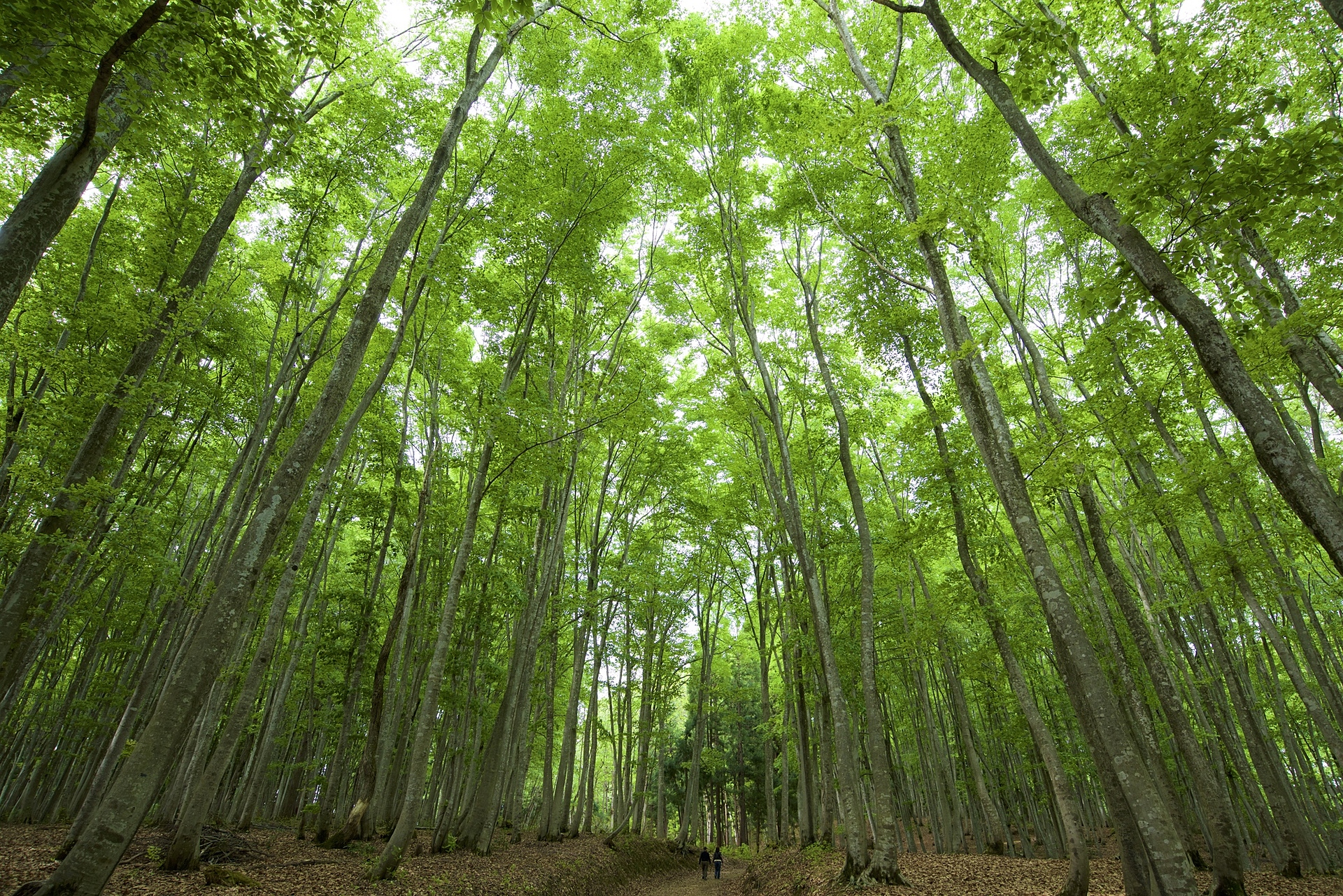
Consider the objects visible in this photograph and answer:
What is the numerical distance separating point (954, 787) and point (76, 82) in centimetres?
1989

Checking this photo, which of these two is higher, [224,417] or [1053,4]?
[1053,4]

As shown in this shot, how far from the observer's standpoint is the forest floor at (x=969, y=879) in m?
7.86

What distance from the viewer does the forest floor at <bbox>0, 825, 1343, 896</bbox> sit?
620 centimetres

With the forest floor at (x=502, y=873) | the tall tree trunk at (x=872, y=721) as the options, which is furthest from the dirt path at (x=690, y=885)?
the tall tree trunk at (x=872, y=721)

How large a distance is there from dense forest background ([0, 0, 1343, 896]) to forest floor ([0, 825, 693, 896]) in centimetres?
53

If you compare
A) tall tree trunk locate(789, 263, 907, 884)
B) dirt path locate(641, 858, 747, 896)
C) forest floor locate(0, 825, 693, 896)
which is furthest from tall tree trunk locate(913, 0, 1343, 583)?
dirt path locate(641, 858, 747, 896)

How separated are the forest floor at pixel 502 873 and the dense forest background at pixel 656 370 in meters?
0.56

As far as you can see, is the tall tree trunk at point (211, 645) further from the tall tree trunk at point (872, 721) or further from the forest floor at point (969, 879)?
the forest floor at point (969, 879)

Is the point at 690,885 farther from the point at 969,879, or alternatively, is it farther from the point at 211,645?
the point at 211,645

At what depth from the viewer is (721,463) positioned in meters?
18.4

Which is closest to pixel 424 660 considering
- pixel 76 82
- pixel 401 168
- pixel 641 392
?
pixel 641 392

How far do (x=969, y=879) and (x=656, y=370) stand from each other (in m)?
11.5

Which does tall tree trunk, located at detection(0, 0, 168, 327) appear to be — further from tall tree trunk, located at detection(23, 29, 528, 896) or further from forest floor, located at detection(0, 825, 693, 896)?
forest floor, located at detection(0, 825, 693, 896)

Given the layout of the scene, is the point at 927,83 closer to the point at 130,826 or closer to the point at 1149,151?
the point at 1149,151
